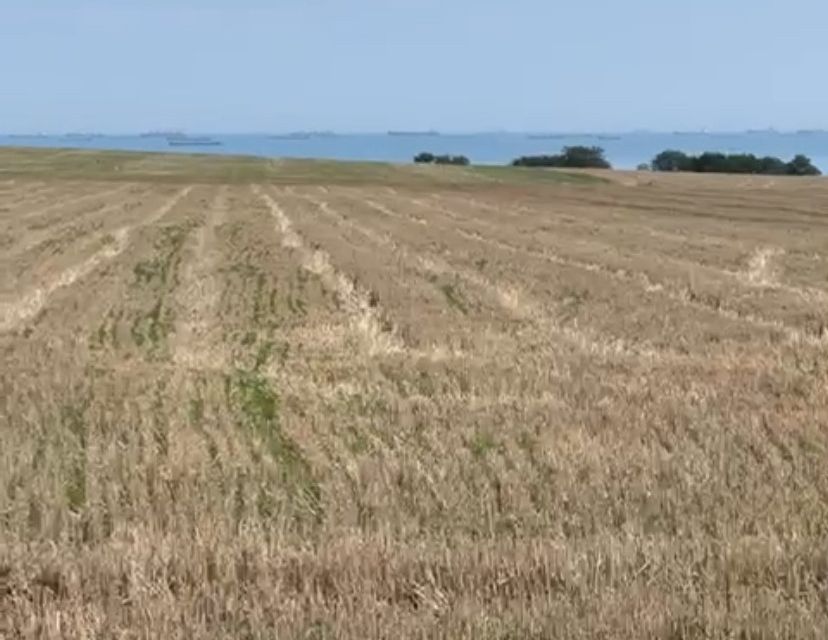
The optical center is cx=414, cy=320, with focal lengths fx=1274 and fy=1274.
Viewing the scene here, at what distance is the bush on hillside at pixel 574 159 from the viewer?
451 ft

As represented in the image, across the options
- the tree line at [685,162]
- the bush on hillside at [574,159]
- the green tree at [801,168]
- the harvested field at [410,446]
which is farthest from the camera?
the bush on hillside at [574,159]

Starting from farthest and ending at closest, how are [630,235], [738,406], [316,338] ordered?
[630,235] < [316,338] < [738,406]

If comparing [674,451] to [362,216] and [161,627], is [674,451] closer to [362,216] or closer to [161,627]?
[161,627]

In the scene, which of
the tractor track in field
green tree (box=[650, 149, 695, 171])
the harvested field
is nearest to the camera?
the harvested field

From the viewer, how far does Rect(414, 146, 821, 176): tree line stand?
123m

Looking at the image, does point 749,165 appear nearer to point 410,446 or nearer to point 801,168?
point 801,168

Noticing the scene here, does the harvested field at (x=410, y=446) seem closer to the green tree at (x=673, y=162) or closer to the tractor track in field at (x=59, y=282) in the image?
the tractor track in field at (x=59, y=282)

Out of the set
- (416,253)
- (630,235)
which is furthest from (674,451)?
(630,235)

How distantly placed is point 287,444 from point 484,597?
5131mm

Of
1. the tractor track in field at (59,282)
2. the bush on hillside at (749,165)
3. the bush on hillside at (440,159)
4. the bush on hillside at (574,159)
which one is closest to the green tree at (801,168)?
the bush on hillside at (749,165)

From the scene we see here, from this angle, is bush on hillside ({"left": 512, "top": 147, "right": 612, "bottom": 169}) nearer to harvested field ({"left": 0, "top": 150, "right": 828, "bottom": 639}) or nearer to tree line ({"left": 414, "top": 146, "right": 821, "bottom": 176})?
tree line ({"left": 414, "top": 146, "right": 821, "bottom": 176})

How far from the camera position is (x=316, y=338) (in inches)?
685

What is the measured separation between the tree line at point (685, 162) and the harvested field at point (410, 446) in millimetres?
97137

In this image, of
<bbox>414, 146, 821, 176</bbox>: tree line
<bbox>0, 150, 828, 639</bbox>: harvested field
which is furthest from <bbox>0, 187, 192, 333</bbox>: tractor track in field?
<bbox>414, 146, 821, 176</bbox>: tree line
